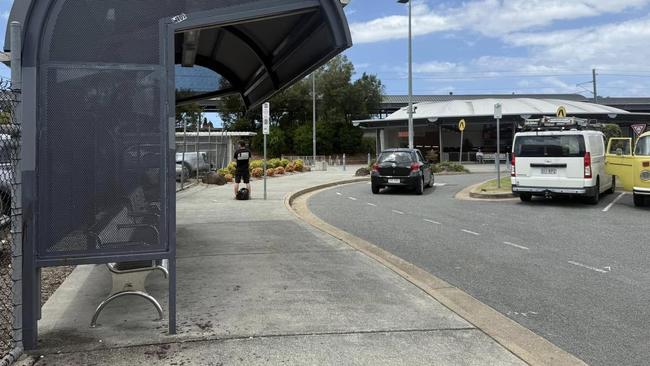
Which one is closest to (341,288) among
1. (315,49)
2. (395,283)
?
(395,283)

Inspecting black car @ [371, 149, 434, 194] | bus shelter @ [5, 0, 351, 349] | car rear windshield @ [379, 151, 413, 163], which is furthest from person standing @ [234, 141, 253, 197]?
bus shelter @ [5, 0, 351, 349]

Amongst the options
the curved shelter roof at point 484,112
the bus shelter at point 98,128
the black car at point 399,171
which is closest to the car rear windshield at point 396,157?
the black car at point 399,171

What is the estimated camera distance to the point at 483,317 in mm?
5047

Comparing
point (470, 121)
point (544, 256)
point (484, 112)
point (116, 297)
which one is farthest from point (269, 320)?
point (484, 112)

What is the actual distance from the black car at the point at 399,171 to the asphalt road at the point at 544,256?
9.21ft

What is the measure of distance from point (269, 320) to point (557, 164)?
11.7 meters

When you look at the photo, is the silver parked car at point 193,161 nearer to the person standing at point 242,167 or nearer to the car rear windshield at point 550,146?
the person standing at point 242,167

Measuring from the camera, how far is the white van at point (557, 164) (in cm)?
1423

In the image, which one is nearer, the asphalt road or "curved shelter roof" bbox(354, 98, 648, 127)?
the asphalt road

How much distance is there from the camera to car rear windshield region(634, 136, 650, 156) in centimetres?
1358

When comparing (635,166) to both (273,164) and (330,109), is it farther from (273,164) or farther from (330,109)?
(330,109)

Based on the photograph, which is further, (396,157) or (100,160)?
(396,157)

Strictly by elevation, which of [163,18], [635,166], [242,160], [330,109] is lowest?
[635,166]

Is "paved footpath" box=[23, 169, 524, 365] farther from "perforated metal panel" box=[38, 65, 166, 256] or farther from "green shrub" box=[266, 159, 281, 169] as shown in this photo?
"green shrub" box=[266, 159, 281, 169]
